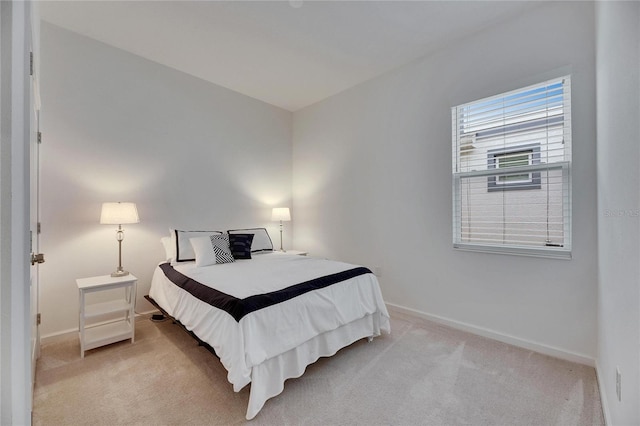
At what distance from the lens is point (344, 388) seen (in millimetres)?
1916

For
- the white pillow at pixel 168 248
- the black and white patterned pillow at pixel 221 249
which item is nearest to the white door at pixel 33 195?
the white pillow at pixel 168 248

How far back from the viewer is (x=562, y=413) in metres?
1.68

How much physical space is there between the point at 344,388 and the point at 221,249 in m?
1.84

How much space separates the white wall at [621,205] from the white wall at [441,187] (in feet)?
Answer: 1.71

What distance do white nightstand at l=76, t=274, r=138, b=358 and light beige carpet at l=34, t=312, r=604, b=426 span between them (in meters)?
0.10

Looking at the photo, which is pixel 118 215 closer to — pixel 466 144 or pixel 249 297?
pixel 249 297

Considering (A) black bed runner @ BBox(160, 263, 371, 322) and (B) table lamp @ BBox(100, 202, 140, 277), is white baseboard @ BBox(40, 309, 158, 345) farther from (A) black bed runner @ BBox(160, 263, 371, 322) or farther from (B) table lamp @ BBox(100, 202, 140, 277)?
(A) black bed runner @ BBox(160, 263, 371, 322)

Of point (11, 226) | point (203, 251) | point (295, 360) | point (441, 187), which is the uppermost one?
point (441, 187)

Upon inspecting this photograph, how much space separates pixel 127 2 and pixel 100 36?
0.73 meters

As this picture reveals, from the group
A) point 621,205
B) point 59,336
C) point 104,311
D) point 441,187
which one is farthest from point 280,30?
point 59,336

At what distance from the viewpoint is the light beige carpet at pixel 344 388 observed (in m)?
1.65

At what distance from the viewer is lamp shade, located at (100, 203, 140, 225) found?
8.62 ft

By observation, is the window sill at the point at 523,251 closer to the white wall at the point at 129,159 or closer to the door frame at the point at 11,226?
the white wall at the point at 129,159

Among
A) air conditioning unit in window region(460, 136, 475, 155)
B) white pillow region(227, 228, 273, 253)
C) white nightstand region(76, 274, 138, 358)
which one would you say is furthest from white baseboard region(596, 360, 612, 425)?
white nightstand region(76, 274, 138, 358)
